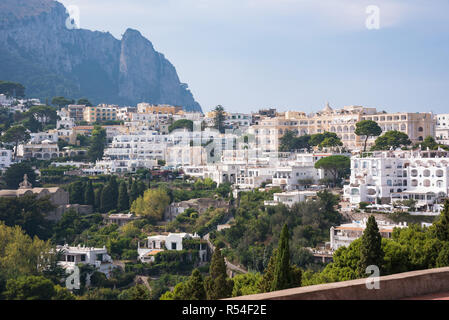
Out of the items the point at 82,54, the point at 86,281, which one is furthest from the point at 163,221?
the point at 82,54

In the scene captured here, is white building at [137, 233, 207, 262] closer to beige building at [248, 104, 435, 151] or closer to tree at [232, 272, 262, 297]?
tree at [232, 272, 262, 297]

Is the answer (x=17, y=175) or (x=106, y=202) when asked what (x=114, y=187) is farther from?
(x=17, y=175)

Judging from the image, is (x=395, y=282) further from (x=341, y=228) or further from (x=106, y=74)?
(x=106, y=74)

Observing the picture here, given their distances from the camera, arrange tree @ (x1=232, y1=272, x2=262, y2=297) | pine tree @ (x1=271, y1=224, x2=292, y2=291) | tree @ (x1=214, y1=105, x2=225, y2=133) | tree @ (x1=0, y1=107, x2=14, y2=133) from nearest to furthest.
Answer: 1. pine tree @ (x1=271, y1=224, x2=292, y2=291)
2. tree @ (x1=232, y1=272, x2=262, y2=297)
3. tree @ (x1=0, y1=107, x2=14, y2=133)
4. tree @ (x1=214, y1=105, x2=225, y2=133)

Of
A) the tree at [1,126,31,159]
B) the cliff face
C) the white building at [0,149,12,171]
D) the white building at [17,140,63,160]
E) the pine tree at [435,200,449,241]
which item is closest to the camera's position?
the pine tree at [435,200,449,241]

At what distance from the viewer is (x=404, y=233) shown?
1952cm

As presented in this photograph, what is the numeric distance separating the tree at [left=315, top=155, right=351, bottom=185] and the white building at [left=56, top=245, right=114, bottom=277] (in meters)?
14.4

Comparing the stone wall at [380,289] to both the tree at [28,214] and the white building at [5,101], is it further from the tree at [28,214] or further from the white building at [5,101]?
the white building at [5,101]

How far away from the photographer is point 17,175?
40375 mm

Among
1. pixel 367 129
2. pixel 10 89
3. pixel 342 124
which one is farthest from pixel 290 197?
pixel 10 89

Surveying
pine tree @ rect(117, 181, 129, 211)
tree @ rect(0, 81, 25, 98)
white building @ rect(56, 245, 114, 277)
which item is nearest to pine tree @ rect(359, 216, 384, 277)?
white building @ rect(56, 245, 114, 277)

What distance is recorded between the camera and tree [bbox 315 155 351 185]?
124 feet

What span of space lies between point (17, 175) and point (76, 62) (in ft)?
280

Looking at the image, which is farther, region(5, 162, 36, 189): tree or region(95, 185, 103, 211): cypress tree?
region(5, 162, 36, 189): tree
